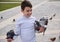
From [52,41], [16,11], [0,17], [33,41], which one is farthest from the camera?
[16,11]

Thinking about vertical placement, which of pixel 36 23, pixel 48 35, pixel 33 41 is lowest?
pixel 48 35

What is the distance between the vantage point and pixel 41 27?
3.37 meters

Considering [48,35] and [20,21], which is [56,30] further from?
[20,21]

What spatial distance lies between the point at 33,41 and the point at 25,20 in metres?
0.32

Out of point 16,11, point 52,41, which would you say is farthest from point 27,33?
point 16,11

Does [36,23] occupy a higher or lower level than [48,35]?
higher

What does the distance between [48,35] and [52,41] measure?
0.70 m

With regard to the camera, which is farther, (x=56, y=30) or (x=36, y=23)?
(x=56, y=30)

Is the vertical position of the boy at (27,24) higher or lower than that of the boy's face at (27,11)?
lower

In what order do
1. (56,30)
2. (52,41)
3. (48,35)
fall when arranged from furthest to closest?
(56,30), (48,35), (52,41)

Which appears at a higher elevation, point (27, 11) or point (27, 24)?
point (27, 11)

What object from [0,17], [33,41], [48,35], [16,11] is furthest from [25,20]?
[16,11]

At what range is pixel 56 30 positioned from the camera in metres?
6.88

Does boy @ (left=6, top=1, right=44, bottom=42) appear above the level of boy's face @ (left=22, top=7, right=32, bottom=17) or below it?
below
